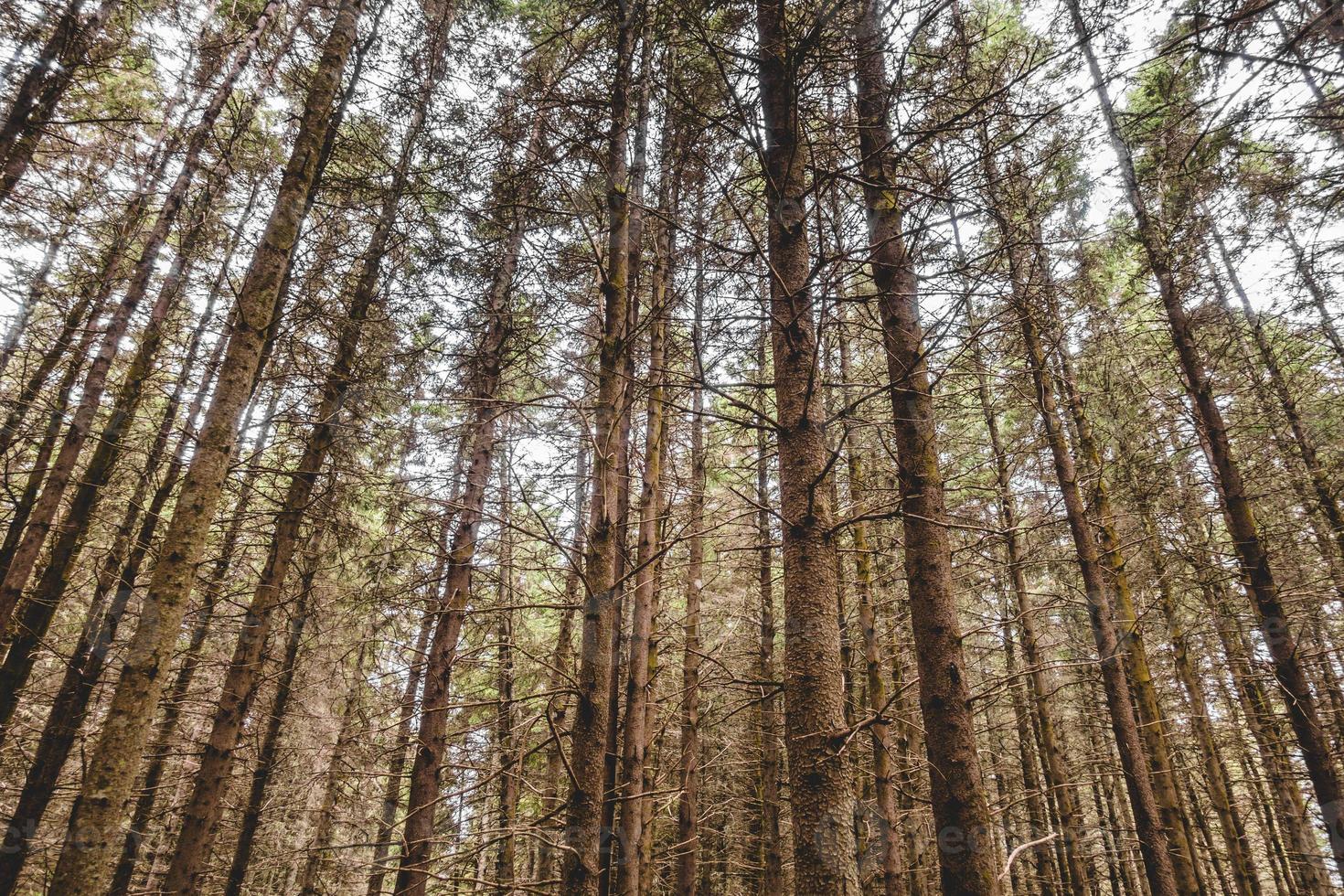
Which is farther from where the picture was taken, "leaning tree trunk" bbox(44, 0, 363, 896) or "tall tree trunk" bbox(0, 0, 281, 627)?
"tall tree trunk" bbox(0, 0, 281, 627)

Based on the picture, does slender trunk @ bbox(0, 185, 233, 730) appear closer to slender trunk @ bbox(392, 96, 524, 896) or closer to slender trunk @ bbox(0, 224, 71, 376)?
slender trunk @ bbox(0, 224, 71, 376)

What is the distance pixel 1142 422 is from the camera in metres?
9.31

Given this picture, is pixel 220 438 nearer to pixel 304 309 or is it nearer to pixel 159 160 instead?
pixel 304 309

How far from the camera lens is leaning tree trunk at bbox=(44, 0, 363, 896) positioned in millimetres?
3191

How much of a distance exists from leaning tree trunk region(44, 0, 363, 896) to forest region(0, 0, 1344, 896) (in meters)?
0.03

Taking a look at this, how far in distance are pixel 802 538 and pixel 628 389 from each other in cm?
201

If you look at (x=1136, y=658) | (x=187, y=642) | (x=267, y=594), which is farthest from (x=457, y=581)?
(x=1136, y=658)

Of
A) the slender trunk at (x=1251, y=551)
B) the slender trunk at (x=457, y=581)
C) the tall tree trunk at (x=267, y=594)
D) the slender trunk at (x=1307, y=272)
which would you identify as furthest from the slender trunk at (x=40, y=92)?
the slender trunk at (x=1307, y=272)

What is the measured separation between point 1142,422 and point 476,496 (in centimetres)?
1038

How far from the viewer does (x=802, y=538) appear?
2852mm

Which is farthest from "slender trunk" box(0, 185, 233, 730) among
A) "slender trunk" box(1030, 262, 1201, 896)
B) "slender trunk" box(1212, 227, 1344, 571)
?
"slender trunk" box(1212, 227, 1344, 571)

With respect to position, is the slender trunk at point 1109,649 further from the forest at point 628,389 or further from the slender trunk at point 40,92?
the slender trunk at point 40,92

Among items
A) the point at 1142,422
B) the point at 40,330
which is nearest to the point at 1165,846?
the point at 1142,422

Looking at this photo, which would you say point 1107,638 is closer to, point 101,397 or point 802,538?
point 802,538
